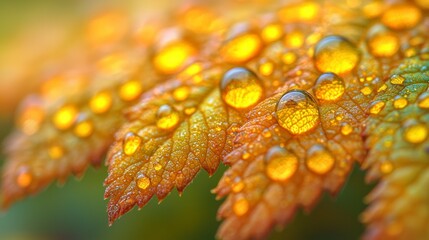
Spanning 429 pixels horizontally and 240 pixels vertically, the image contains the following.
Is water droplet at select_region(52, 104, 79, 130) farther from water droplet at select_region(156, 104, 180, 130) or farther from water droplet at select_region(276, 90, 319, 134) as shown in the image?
water droplet at select_region(276, 90, 319, 134)

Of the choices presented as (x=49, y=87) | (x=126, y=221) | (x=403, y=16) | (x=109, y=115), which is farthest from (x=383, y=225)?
(x=126, y=221)

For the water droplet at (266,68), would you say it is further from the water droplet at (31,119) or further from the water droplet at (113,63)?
the water droplet at (31,119)

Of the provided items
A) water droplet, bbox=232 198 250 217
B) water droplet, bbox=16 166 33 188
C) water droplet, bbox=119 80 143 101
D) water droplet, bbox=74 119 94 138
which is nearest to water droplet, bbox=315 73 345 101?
water droplet, bbox=232 198 250 217

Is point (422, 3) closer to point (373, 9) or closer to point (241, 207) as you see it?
point (373, 9)

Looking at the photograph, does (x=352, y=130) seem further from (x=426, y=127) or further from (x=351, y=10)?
(x=351, y=10)

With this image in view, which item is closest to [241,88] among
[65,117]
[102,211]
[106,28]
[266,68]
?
[266,68]

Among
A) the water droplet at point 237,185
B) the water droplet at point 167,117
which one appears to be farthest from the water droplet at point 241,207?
the water droplet at point 167,117
